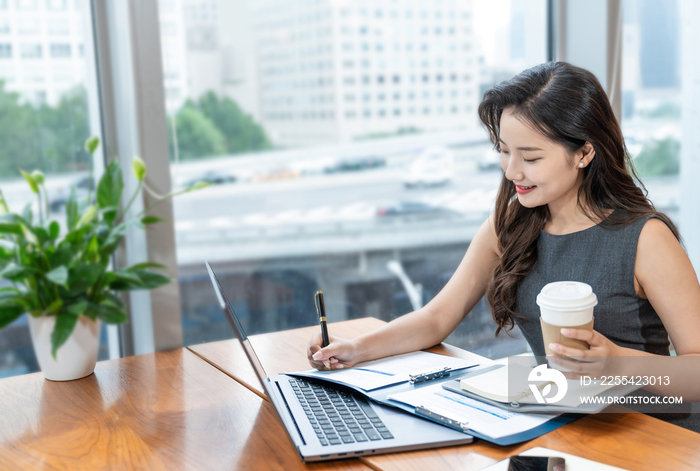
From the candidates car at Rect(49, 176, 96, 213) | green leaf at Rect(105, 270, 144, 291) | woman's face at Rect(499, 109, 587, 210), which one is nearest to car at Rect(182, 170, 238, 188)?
car at Rect(49, 176, 96, 213)

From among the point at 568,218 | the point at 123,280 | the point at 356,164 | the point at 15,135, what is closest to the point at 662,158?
the point at 356,164

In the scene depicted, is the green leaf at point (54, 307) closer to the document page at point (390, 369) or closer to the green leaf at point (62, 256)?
the green leaf at point (62, 256)

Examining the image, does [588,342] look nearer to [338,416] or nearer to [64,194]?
[338,416]

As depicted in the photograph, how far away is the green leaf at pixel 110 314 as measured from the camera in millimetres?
1367

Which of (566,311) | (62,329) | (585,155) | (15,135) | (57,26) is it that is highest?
(57,26)

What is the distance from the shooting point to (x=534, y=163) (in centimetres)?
125

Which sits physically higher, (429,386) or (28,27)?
(28,27)

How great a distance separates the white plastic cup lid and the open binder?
0.66 feet

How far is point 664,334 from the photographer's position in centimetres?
129

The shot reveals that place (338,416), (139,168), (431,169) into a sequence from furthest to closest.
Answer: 1. (431,169)
2. (139,168)
3. (338,416)

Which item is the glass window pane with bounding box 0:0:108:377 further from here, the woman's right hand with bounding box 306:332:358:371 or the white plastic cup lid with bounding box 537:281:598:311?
the white plastic cup lid with bounding box 537:281:598:311

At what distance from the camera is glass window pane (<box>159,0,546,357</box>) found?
2.10m

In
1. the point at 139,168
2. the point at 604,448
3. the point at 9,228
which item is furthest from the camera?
the point at 139,168

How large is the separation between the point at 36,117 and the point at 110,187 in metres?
0.50
